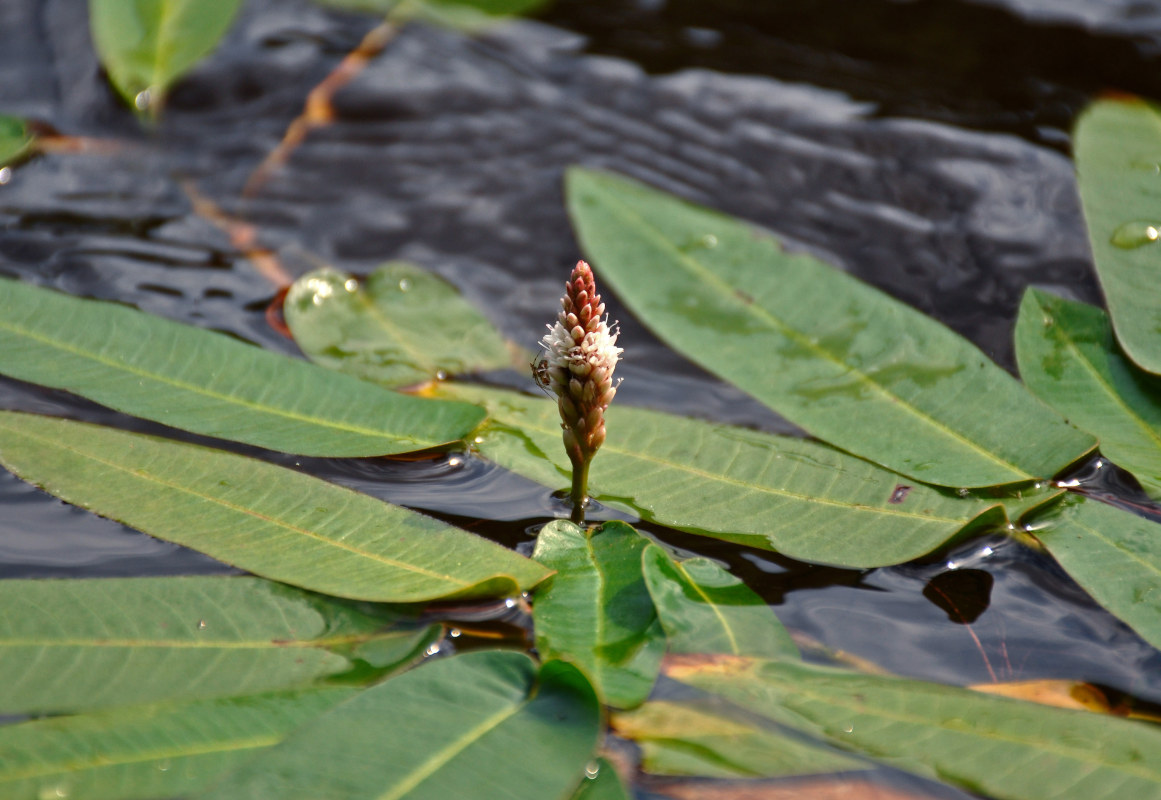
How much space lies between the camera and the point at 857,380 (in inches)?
63.2

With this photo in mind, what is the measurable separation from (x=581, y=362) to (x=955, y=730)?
0.64 meters

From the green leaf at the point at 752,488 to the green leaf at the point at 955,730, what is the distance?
0.22m

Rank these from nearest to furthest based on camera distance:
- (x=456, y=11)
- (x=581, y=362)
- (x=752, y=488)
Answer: (x=581, y=362) → (x=752, y=488) → (x=456, y=11)

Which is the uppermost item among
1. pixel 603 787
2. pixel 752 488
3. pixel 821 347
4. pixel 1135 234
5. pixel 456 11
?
pixel 456 11

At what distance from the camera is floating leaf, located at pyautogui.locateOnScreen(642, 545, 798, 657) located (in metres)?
1.20

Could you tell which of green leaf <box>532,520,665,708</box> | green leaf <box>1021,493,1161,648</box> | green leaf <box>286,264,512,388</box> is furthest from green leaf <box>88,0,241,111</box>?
green leaf <box>1021,493,1161,648</box>

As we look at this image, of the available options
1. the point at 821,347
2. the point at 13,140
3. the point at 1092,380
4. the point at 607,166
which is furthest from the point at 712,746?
the point at 13,140

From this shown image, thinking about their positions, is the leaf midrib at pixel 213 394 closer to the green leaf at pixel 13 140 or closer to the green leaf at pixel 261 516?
the green leaf at pixel 261 516

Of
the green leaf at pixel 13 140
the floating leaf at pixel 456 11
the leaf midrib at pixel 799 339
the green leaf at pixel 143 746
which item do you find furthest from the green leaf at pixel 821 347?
the green leaf at pixel 13 140

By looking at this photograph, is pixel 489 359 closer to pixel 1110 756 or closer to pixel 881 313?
pixel 881 313

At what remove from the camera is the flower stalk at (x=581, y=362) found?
1.30 m

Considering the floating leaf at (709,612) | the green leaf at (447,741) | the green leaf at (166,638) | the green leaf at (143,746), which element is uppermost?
the floating leaf at (709,612)

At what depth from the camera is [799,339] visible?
1.69 m

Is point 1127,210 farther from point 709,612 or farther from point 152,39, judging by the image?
point 152,39
